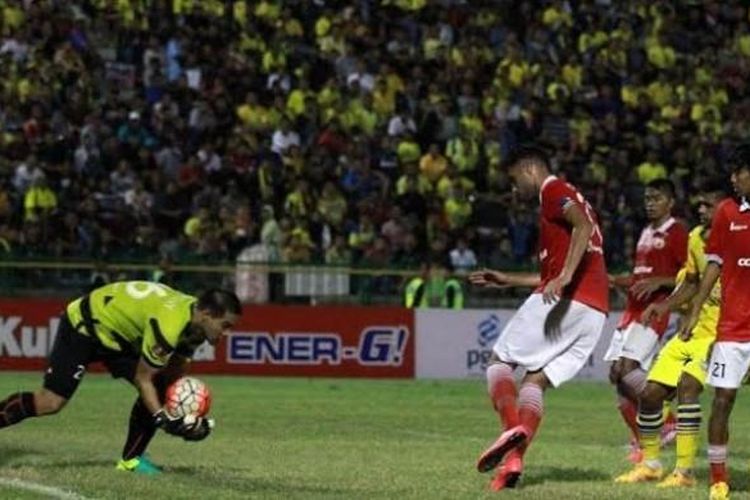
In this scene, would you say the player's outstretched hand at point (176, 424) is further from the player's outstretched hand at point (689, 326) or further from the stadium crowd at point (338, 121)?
the stadium crowd at point (338, 121)

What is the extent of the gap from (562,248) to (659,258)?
325 centimetres

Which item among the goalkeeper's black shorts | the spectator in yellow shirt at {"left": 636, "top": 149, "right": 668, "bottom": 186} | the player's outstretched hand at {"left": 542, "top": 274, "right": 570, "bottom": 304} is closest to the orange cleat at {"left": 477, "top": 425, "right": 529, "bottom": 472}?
the player's outstretched hand at {"left": 542, "top": 274, "right": 570, "bottom": 304}

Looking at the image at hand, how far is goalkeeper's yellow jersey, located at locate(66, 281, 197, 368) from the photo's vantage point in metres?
13.3

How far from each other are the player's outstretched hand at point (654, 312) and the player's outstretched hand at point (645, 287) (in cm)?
21

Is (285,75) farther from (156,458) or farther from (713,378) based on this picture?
(713,378)

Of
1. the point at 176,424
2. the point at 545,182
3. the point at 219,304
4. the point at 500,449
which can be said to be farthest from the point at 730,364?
the point at 176,424

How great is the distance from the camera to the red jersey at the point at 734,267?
41.4ft

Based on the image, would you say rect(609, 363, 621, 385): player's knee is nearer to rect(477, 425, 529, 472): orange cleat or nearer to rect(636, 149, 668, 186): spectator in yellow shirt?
rect(477, 425, 529, 472): orange cleat

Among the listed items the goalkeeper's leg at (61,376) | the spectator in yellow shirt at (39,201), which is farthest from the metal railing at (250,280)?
the goalkeeper's leg at (61,376)

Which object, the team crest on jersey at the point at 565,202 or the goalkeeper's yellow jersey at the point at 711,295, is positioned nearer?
the team crest on jersey at the point at 565,202

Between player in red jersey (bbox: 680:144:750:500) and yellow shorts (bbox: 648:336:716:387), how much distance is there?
1633 millimetres

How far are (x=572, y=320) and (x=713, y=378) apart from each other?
4.22 ft

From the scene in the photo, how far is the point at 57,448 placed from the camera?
16.3 meters

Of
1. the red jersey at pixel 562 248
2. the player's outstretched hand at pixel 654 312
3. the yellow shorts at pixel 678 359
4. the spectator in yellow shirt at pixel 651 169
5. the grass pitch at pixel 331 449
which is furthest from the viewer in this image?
the spectator in yellow shirt at pixel 651 169
